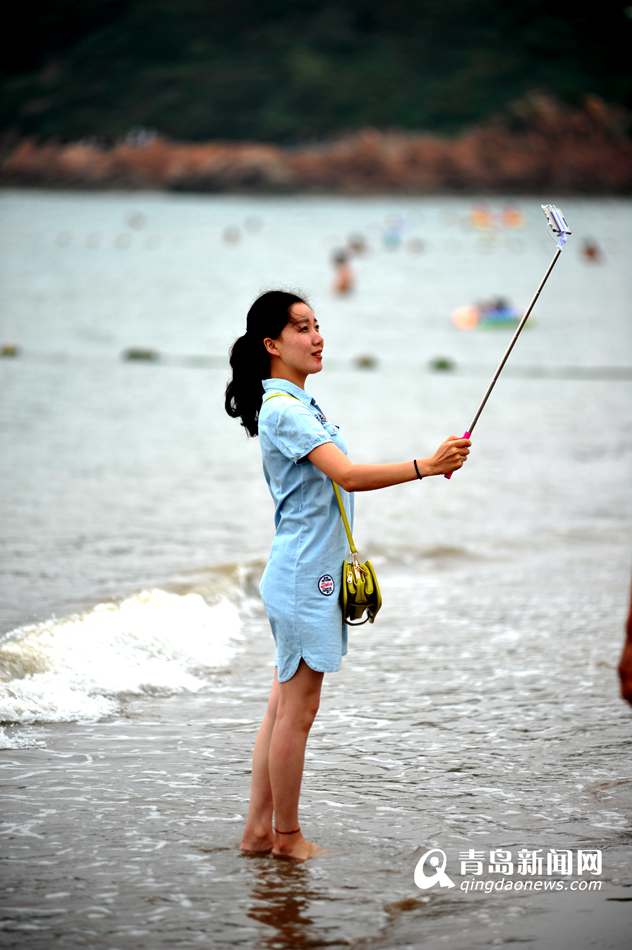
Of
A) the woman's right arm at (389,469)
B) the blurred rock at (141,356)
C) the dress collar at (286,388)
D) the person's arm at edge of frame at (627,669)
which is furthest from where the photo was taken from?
the blurred rock at (141,356)

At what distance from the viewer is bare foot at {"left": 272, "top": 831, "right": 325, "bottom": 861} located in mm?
5117

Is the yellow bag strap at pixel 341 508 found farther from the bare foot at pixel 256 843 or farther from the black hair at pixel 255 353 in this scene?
the bare foot at pixel 256 843

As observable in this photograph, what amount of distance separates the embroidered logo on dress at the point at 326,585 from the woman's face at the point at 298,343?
2.15ft

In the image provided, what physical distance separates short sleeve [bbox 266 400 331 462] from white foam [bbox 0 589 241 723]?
8.44 ft

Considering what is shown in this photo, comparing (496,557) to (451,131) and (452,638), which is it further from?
(451,131)

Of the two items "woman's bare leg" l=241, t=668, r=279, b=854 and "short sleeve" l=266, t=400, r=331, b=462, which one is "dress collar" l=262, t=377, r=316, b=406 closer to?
"short sleeve" l=266, t=400, r=331, b=462

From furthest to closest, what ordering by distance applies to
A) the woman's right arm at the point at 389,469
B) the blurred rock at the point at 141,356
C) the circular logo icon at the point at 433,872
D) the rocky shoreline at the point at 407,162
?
the rocky shoreline at the point at 407,162
the blurred rock at the point at 141,356
the circular logo icon at the point at 433,872
the woman's right arm at the point at 389,469

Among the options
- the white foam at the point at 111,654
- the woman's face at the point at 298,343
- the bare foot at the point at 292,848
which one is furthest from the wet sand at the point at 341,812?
the woman's face at the point at 298,343

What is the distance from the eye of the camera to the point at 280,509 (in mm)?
4867

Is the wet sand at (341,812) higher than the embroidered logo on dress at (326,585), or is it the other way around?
the embroidered logo on dress at (326,585)

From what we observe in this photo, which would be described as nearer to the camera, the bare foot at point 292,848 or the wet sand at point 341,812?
the wet sand at point 341,812

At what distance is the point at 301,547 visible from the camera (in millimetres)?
4773

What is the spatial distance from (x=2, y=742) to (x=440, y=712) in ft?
6.34

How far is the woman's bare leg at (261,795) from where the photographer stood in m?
5.00
